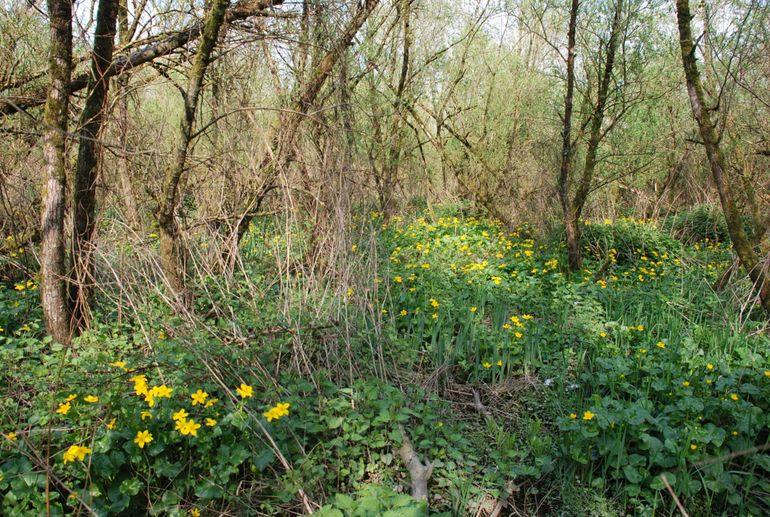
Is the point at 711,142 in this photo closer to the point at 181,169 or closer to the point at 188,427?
the point at 181,169

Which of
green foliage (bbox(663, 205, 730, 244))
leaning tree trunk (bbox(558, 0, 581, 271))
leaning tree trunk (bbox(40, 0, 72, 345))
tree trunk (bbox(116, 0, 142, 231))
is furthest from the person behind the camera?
green foliage (bbox(663, 205, 730, 244))

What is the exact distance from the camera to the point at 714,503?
8.00ft

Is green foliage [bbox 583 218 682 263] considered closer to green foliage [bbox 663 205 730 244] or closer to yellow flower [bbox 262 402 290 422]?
green foliage [bbox 663 205 730 244]

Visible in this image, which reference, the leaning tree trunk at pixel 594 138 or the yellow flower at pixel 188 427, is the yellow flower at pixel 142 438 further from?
the leaning tree trunk at pixel 594 138

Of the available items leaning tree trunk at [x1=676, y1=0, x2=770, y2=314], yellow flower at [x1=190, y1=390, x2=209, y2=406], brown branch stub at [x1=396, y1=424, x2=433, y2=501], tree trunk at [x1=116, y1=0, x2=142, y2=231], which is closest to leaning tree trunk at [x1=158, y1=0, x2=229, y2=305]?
tree trunk at [x1=116, y1=0, x2=142, y2=231]

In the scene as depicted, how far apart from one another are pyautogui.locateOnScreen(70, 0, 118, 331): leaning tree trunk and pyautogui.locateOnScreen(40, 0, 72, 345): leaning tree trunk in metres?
0.09

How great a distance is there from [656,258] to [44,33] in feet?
22.8

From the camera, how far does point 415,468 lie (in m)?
2.38

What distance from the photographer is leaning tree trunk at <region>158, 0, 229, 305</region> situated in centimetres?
335

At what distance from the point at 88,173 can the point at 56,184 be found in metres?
0.20

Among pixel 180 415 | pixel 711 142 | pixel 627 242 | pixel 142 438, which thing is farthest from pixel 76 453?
pixel 627 242

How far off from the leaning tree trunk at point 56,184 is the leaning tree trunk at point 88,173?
3.5 inches

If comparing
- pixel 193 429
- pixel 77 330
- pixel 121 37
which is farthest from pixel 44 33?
pixel 193 429

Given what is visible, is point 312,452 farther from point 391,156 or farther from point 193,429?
point 391,156
